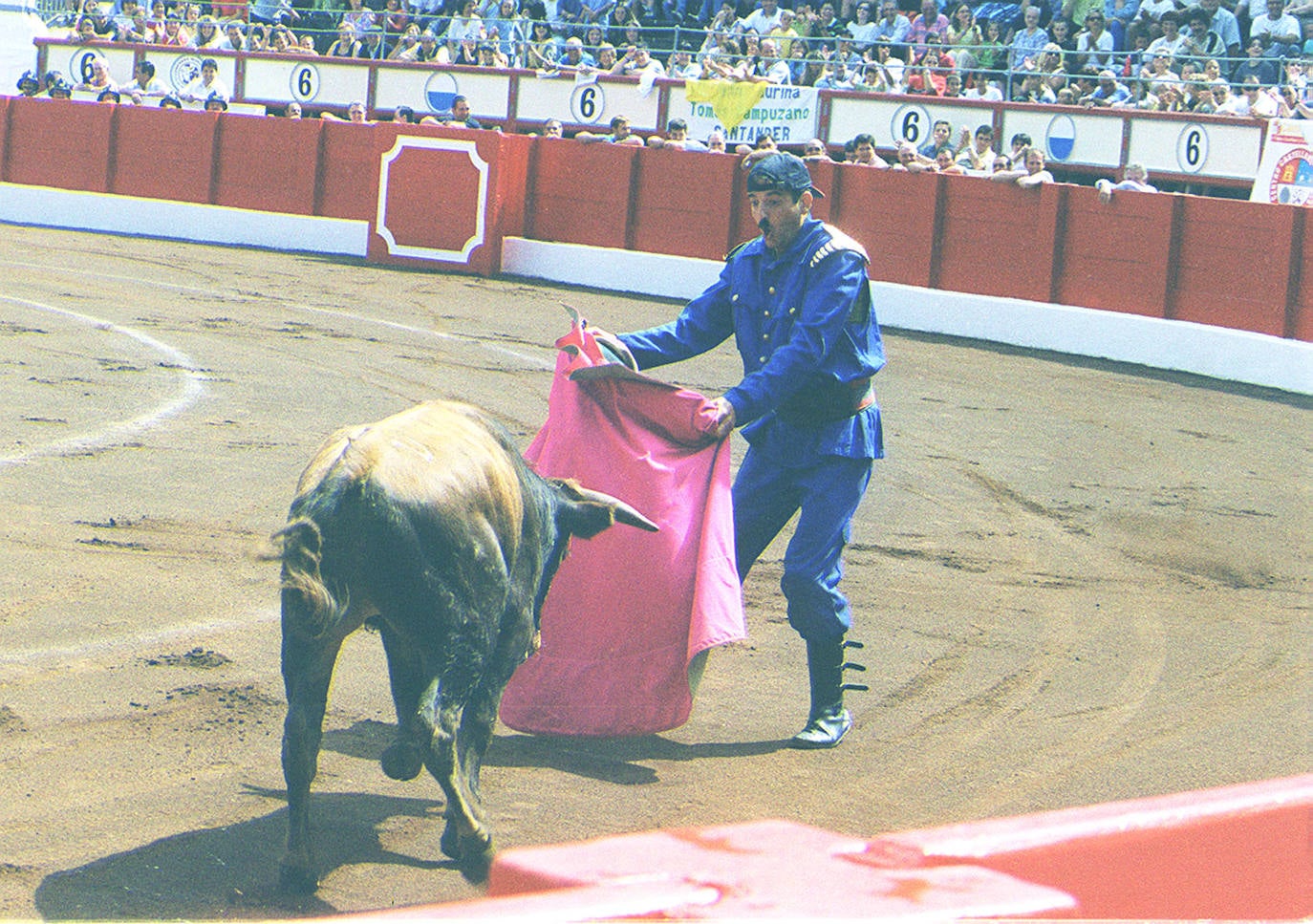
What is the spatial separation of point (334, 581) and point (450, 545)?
8.9 inches

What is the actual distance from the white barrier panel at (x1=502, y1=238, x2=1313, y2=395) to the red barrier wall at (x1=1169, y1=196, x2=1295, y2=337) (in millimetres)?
166

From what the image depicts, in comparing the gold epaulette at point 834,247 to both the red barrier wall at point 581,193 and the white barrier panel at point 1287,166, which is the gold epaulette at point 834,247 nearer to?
the white barrier panel at point 1287,166

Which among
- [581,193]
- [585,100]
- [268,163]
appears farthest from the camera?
[585,100]

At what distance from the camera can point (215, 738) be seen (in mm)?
3934

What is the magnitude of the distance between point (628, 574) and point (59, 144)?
16.3m

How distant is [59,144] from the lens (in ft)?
61.2

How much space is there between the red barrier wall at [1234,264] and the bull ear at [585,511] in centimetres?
961

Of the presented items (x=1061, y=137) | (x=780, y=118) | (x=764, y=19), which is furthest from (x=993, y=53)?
(x=764, y=19)

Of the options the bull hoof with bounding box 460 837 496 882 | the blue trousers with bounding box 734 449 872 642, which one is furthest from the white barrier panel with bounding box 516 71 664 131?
the bull hoof with bounding box 460 837 496 882

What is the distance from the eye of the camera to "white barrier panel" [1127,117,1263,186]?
14.7 metres

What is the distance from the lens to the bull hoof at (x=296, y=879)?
307 centimetres

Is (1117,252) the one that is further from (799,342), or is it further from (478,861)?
(478,861)

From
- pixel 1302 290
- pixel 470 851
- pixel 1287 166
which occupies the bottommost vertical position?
pixel 470 851

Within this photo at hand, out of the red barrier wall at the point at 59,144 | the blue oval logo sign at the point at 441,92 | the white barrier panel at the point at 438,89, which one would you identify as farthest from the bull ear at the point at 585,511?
the blue oval logo sign at the point at 441,92
